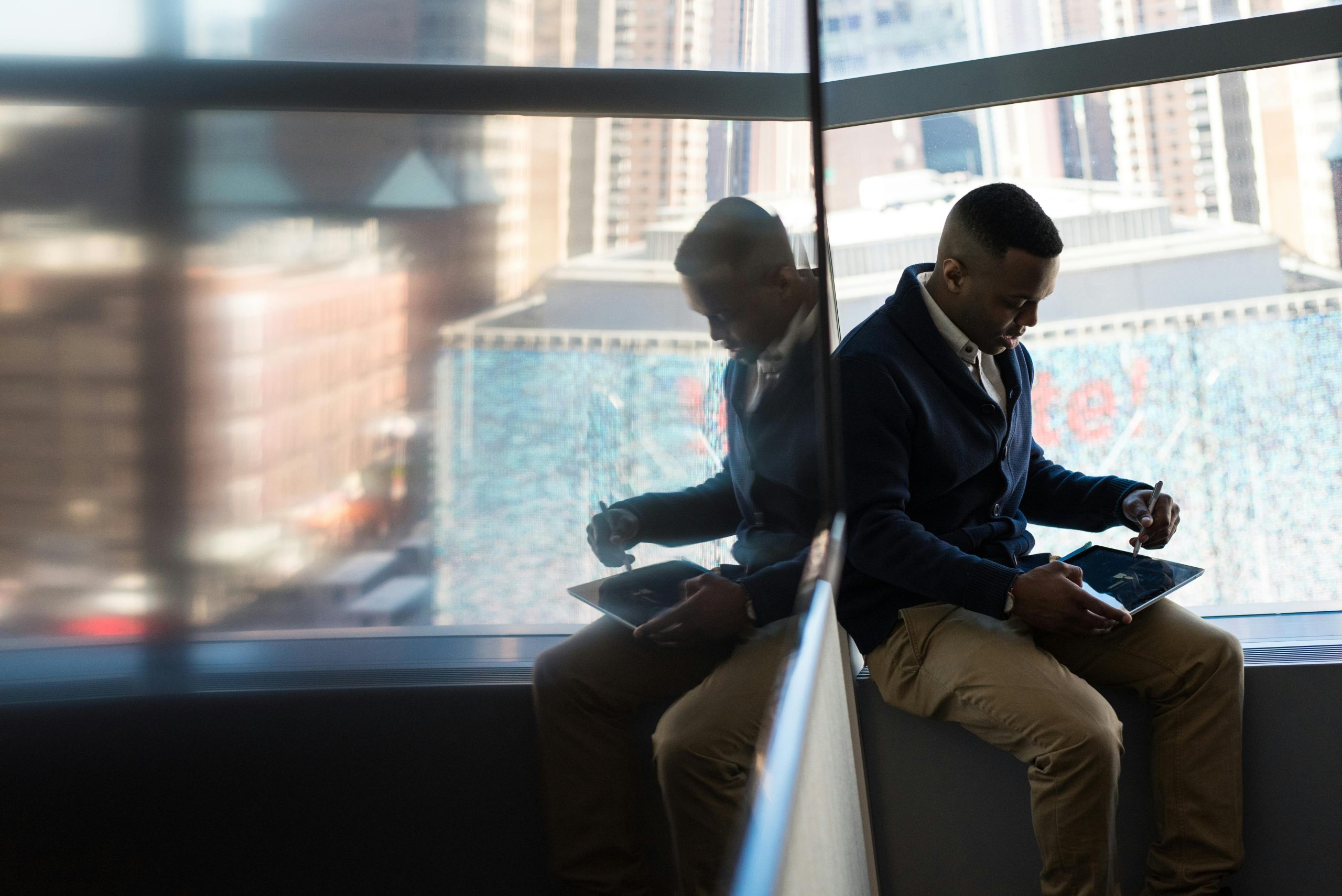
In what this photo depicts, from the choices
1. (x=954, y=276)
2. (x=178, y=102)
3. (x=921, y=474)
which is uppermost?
(x=954, y=276)

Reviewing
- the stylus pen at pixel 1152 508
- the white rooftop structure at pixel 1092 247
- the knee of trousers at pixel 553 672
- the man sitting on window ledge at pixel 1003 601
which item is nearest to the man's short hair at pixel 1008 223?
the man sitting on window ledge at pixel 1003 601

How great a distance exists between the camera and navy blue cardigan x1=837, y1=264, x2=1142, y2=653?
1421 millimetres

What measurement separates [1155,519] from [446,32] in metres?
1.85

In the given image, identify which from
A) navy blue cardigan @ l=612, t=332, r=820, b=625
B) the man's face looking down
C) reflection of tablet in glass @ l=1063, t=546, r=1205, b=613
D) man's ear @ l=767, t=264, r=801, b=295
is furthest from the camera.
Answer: the man's face looking down

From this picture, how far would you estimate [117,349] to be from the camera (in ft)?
0.32

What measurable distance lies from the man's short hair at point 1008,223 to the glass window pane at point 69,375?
66.3 inches

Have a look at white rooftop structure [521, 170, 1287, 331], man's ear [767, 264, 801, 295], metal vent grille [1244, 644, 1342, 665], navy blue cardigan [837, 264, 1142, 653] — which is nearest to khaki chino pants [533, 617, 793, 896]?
man's ear [767, 264, 801, 295]

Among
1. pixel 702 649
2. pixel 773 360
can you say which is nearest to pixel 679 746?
pixel 702 649

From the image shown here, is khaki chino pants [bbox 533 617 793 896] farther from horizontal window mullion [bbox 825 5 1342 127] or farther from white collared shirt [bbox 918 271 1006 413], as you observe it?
horizontal window mullion [bbox 825 5 1342 127]

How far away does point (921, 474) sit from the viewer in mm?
1548

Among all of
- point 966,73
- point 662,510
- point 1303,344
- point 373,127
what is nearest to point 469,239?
point 373,127

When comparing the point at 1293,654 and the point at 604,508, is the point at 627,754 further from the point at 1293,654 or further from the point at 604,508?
the point at 1293,654

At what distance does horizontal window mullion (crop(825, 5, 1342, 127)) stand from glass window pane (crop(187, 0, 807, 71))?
1.90 meters

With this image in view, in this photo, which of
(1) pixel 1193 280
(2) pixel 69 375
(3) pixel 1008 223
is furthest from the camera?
(1) pixel 1193 280
